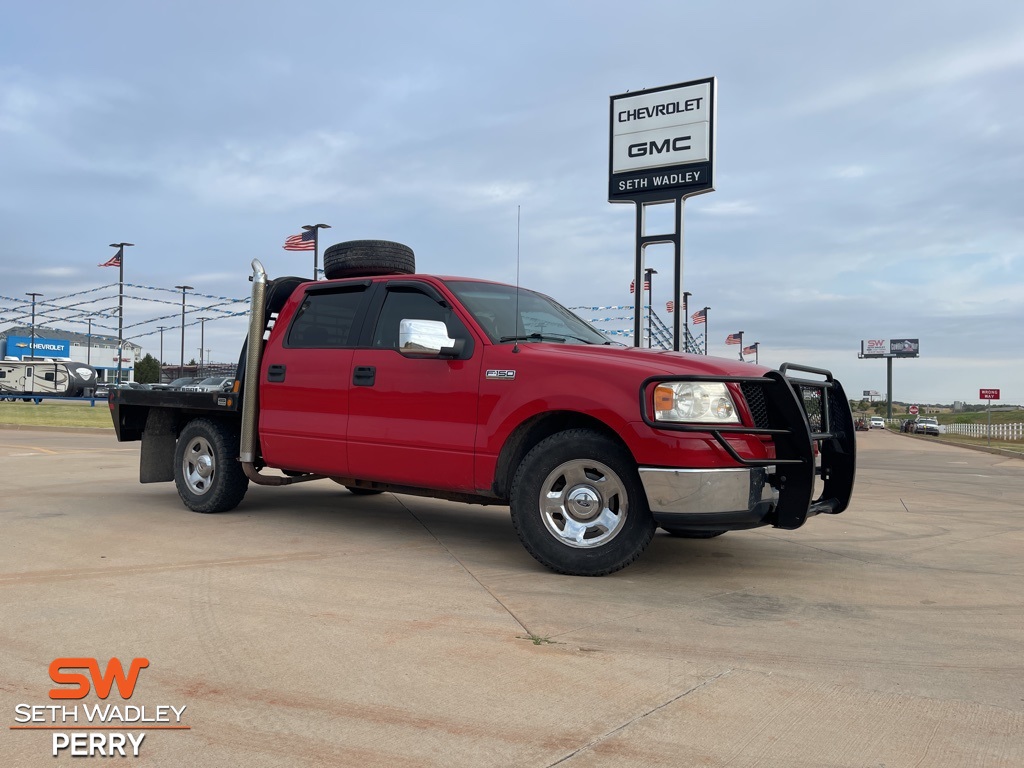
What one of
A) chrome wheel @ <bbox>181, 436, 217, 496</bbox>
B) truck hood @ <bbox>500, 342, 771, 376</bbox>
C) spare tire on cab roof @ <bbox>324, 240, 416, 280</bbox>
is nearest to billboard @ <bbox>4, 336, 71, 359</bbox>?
chrome wheel @ <bbox>181, 436, 217, 496</bbox>

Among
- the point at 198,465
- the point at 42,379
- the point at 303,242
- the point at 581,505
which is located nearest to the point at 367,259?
the point at 198,465

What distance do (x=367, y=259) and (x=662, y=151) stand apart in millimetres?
10998

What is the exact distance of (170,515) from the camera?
285 inches

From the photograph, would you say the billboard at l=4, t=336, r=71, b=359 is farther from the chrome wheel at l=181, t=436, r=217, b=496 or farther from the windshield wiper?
the windshield wiper

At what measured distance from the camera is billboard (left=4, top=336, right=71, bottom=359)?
96.8 m

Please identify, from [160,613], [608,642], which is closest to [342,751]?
[608,642]

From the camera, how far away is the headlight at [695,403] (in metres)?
4.76

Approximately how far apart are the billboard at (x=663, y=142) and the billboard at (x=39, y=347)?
92994 mm

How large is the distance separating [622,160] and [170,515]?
39.2ft

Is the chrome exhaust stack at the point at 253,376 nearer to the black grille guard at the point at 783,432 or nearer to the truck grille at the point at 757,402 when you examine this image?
the black grille guard at the point at 783,432

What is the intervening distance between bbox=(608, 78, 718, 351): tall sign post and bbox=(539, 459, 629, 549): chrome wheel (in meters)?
10.9

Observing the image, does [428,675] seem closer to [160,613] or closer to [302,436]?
[160,613]

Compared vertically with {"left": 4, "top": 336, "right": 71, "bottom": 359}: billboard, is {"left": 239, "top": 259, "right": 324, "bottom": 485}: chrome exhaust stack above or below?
below

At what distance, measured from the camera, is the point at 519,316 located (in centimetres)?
588
